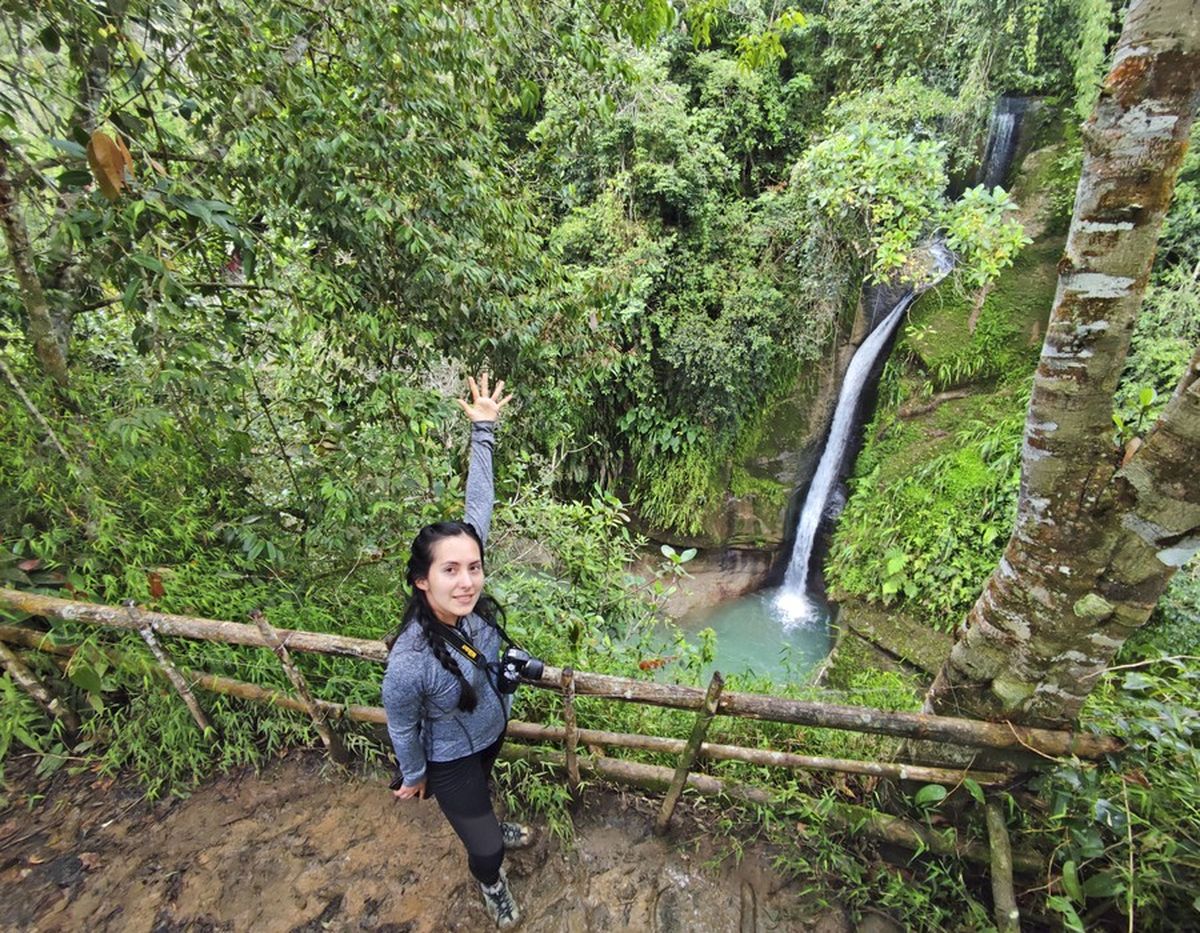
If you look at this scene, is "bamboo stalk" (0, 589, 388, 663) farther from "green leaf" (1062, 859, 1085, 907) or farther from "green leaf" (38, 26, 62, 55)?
"green leaf" (1062, 859, 1085, 907)

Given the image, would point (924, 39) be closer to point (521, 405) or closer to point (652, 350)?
point (652, 350)

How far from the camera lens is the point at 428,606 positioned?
2057 millimetres

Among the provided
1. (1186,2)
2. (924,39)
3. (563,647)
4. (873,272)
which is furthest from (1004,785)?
(924,39)

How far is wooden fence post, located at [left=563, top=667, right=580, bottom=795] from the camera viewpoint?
8.55 feet

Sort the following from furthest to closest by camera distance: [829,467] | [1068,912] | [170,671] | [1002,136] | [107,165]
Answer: [829,467]
[1002,136]
[170,671]
[1068,912]
[107,165]

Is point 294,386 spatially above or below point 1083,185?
below

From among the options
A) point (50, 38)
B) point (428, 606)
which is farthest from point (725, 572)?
point (50, 38)

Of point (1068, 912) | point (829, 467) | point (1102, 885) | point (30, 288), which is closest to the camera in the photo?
point (1068, 912)

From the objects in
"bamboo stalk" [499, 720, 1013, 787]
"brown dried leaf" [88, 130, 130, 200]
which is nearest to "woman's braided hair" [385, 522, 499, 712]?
"bamboo stalk" [499, 720, 1013, 787]

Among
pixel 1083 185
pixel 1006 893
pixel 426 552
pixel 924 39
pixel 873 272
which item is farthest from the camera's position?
pixel 924 39

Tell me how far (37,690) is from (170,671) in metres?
0.74

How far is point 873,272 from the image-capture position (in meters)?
7.45

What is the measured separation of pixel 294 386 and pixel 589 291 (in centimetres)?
201

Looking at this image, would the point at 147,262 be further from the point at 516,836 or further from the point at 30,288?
the point at 516,836
